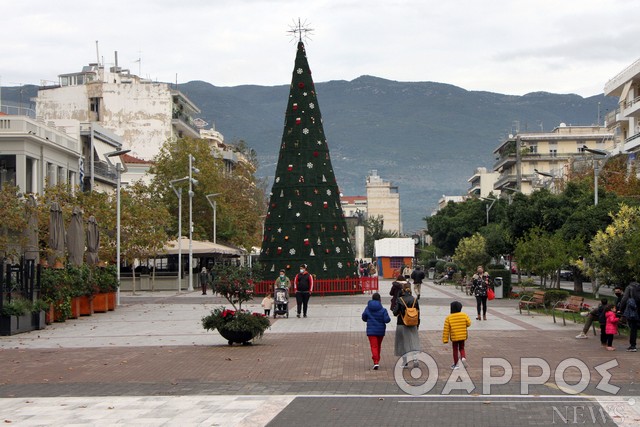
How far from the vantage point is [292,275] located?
149ft

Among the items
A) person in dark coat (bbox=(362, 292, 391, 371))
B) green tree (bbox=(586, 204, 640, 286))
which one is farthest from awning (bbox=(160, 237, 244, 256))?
person in dark coat (bbox=(362, 292, 391, 371))

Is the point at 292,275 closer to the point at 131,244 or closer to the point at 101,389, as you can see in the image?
the point at 131,244

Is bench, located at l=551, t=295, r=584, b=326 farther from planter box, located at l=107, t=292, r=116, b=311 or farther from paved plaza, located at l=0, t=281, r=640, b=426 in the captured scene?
planter box, located at l=107, t=292, r=116, b=311

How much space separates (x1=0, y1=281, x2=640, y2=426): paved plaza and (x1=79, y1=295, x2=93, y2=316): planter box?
7.02 metres

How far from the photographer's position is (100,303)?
35.9m

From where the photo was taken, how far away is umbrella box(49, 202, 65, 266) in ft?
103

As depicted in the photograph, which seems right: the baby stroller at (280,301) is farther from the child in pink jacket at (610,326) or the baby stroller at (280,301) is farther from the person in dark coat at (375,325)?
the person in dark coat at (375,325)

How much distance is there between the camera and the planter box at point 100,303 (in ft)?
117

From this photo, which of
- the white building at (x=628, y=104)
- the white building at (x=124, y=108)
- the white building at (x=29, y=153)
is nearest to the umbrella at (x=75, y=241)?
the white building at (x=29, y=153)

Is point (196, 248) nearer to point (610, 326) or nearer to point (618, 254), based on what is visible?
point (618, 254)

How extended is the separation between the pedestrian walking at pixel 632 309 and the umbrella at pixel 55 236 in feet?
56.3

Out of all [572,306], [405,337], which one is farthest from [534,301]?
[405,337]

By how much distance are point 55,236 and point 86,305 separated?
12.1 feet

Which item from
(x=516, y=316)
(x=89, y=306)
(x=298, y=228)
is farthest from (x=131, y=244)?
(x=516, y=316)
